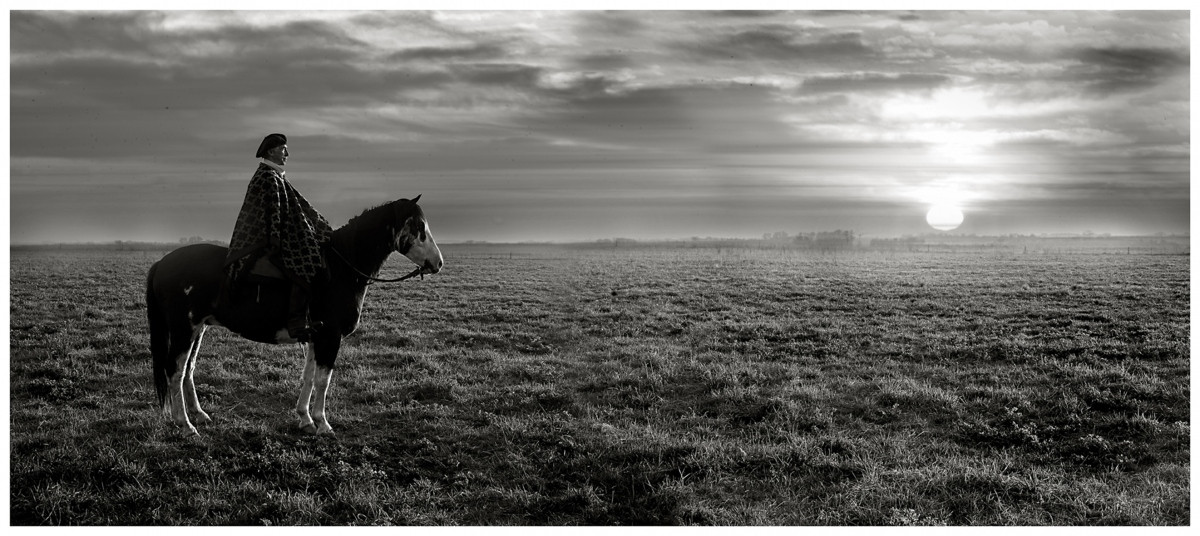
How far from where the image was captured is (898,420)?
860 cm

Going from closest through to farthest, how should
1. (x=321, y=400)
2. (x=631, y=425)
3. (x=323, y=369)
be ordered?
(x=323, y=369) < (x=321, y=400) < (x=631, y=425)

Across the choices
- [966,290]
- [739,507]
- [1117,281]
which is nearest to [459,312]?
[739,507]

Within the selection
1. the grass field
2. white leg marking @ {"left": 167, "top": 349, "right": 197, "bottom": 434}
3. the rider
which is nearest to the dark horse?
white leg marking @ {"left": 167, "top": 349, "right": 197, "bottom": 434}

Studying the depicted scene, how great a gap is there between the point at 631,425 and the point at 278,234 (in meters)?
4.17

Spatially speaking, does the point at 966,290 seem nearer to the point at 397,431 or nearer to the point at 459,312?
the point at 459,312

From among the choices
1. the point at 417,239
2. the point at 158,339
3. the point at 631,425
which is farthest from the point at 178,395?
the point at 631,425

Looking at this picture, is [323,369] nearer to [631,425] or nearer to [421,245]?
[421,245]

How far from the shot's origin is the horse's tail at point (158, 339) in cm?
764

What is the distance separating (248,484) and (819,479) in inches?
193

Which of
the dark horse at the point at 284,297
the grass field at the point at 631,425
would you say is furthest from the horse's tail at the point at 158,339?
the grass field at the point at 631,425

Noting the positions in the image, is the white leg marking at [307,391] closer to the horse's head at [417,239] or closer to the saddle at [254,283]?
the saddle at [254,283]

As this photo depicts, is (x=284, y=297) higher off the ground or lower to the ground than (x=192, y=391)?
higher

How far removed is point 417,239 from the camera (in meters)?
7.20

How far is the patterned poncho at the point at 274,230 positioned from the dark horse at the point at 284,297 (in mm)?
216
